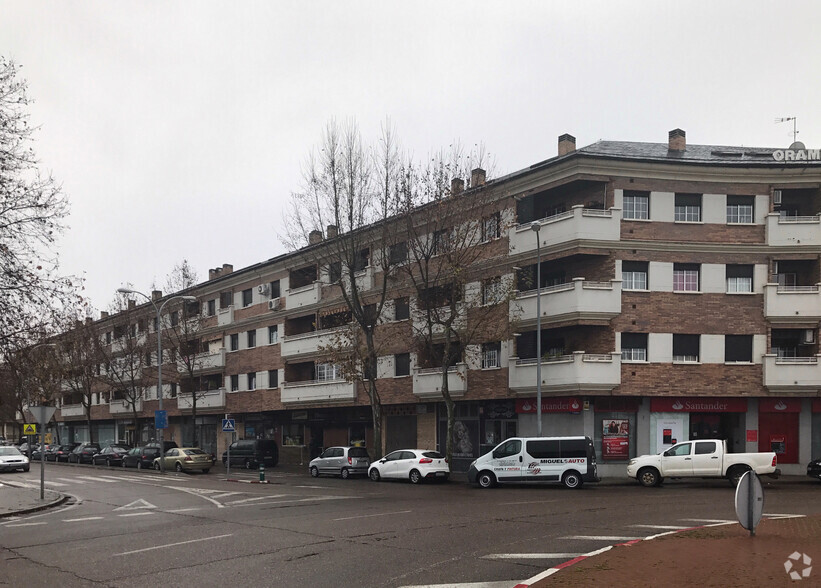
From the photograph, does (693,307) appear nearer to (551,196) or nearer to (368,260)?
(551,196)

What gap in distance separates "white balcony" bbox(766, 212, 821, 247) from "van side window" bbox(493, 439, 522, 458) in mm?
13859

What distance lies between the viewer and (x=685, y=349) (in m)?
31.3

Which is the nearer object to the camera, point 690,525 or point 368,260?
point 690,525

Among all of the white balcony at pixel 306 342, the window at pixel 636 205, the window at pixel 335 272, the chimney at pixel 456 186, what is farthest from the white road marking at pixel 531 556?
the white balcony at pixel 306 342

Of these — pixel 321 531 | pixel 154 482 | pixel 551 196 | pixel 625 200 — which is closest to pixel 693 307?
pixel 625 200

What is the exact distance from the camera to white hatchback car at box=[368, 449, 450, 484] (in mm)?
29766

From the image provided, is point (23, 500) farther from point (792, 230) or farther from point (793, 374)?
point (792, 230)

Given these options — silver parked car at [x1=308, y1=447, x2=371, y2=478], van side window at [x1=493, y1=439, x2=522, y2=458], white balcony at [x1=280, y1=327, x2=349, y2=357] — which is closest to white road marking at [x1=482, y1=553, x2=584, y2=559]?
van side window at [x1=493, y1=439, x2=522, y2=458]

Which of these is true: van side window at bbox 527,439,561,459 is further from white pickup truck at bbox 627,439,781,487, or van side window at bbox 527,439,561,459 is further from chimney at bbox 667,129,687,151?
chimney at bbox 667,129,687,151

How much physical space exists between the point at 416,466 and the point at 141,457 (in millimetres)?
22998

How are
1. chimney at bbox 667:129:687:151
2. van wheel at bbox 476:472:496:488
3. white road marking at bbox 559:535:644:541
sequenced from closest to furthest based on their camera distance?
white road marking at bbox 559:535:644:541, van wheel at bbox 476:472:496:488, chimney at bbox 667:129:687:151

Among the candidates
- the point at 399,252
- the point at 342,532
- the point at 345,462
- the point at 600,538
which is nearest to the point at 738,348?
the point at 399,252

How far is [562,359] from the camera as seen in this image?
3091 centimetres

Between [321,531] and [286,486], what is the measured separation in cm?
1497
